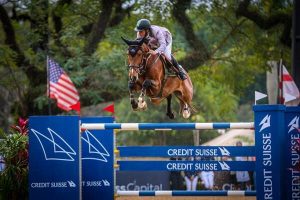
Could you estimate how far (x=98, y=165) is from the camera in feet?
37.1

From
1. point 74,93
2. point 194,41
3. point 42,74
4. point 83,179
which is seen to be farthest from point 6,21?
point 83,179

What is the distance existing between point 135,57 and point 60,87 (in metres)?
9.48

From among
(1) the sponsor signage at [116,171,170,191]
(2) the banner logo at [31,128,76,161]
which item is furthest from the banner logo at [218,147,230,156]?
(1) the sponsor signage at [116,171,170,191]

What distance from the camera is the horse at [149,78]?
32.9 ft

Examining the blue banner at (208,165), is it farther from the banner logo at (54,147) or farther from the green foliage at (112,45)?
the green foliage at (112,45)

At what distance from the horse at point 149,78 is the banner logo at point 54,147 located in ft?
3.55

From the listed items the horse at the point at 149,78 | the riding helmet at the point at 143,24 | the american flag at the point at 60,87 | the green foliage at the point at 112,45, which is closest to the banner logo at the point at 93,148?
the horse at the point at 149,78

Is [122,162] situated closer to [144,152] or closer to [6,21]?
[144,152]

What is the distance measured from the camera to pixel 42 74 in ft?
74.3

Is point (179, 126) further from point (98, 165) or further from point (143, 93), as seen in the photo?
point (98, 165)

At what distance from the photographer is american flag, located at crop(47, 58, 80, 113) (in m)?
19.2

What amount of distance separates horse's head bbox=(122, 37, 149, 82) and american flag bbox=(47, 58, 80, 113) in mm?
9209

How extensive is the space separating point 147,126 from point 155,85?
58 centimetres

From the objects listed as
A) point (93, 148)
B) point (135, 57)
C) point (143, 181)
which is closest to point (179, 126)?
point (135, 57)
